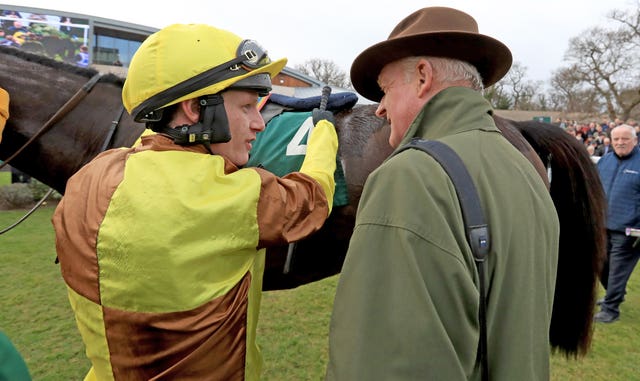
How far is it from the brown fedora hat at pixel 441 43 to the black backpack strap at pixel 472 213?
399mm

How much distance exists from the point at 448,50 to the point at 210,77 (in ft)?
2.35

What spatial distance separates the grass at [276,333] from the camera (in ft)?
10.4

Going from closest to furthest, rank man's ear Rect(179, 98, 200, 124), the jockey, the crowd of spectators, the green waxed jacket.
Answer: the green waxed jacket < the jockey < man's ear Rect(179, 98, 200, 124) < the crowd of spectators

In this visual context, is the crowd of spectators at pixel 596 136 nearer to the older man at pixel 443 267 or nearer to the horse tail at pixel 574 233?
the horse tail at pixel 574 233

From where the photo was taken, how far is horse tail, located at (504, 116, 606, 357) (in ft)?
7.71

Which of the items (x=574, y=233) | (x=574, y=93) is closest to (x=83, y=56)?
(x=574, y=233)

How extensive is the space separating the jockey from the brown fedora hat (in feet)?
1.40

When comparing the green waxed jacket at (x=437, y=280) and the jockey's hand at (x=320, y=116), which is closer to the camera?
the green waxed jacket at (x=437, y=280)

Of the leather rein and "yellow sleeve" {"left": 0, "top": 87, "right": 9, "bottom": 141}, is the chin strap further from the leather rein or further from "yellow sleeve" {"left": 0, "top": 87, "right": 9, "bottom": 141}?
"yellow sleeve" {"left": 0, "top": 87, "right": 9, "bottom": 141}

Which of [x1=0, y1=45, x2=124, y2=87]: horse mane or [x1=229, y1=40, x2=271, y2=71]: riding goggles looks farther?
[x1=0, y1=45, x2=124, y2=87]: horse mane

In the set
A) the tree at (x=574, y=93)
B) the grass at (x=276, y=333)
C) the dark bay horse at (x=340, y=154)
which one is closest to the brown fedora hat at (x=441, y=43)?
the dark bay horse at (x=340, y=154)

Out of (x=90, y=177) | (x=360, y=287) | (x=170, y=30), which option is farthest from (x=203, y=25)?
(x=360, y=287)

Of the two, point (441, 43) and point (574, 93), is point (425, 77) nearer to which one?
point (441, 43)

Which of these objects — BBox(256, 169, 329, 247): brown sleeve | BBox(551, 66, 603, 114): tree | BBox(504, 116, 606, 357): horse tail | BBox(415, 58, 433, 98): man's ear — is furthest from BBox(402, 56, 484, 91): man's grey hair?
BBox(551, 66, 603, 114): tree
